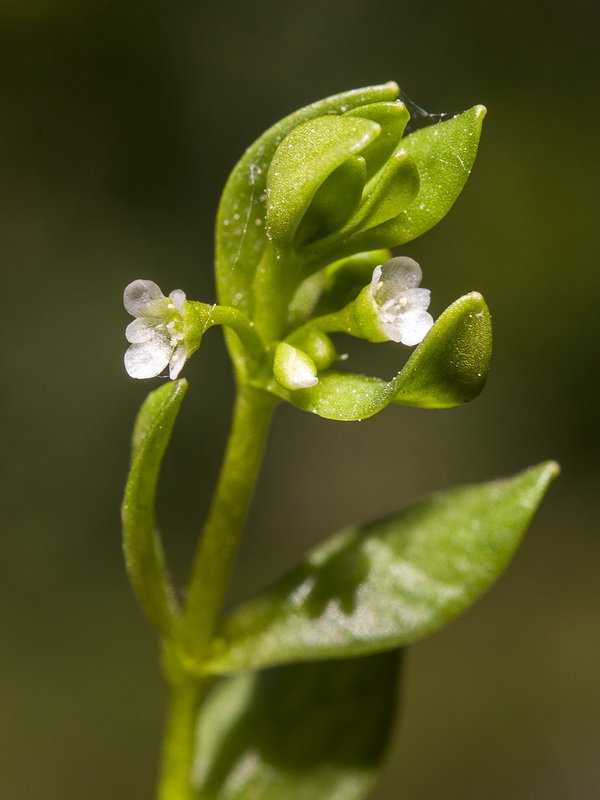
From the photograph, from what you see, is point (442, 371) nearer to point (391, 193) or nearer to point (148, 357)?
point (391, 193)

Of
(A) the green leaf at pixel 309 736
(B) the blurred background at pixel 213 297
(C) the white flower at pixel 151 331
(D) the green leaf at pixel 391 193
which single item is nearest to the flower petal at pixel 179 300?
(C) the white flower at pixel 151 331

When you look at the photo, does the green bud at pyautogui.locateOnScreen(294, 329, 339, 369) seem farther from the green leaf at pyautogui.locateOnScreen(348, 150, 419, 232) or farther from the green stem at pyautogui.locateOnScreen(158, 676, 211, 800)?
the green stem at pyautogui.locateOnScreen(158, 676, 211, 800)

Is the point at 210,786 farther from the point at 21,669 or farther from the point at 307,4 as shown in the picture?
the point at 307,4

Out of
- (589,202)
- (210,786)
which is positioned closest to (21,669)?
(210,786)

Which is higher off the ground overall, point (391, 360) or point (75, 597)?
point (391, 360)

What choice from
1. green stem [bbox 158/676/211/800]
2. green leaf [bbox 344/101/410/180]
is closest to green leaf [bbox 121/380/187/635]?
green stem [bbox 158/676/211/800]

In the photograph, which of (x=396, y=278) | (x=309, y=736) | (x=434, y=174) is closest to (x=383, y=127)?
(x=434, y=174)
